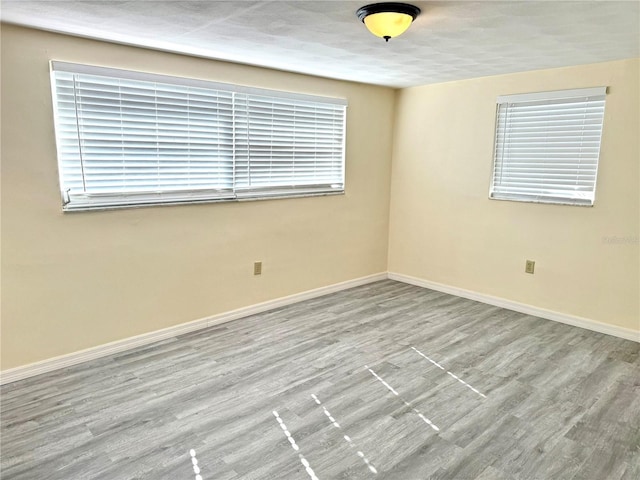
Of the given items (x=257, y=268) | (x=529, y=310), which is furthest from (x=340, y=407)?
(x=529, y=310)

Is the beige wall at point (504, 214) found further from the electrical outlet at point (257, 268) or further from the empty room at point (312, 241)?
the electrical outlet at point (257, 268)

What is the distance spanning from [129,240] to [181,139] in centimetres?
85

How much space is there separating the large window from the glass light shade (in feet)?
5.35

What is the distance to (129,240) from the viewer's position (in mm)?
3133

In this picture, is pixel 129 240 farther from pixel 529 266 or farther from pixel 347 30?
pixel 529 266

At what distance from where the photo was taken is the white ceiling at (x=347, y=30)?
2129 millimetres

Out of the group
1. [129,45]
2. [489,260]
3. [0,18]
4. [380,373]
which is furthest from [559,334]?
[0,18]

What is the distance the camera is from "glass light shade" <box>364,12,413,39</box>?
2.12m

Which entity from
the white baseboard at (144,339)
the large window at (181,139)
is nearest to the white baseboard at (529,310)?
the white baseboard at (144,339)

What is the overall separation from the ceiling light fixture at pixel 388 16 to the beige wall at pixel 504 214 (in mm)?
2142

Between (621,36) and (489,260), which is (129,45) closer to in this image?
(621,36)

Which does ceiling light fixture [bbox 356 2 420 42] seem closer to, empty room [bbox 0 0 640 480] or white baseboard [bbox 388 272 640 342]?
empty room [bbox 0 0 640 480]

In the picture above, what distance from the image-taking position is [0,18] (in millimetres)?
2379

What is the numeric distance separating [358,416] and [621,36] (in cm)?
271
